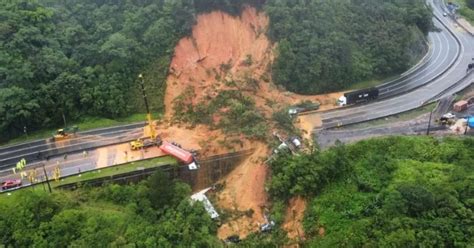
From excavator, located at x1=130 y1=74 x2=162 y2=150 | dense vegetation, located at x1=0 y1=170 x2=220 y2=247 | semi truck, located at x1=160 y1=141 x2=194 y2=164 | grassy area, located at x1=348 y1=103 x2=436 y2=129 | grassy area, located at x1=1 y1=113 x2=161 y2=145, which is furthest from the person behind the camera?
grassy area, located at x1=348 y1=103 x2=436 y2=129

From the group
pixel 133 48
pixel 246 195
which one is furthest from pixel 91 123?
pixel 246 195

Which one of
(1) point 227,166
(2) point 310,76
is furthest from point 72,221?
(2) point 310,76

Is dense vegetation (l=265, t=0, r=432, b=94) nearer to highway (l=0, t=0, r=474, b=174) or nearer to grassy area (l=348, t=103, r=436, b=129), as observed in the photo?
highway (l=0, t=0, r=474, b=174)

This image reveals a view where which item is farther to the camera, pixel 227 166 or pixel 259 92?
pixel 259 92

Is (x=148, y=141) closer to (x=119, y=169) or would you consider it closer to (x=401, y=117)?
(x=119, y=169)

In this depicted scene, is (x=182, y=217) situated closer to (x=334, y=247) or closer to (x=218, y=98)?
(x=334, y=247)

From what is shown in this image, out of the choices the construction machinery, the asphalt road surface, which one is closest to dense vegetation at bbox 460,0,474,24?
the asphalt road surface

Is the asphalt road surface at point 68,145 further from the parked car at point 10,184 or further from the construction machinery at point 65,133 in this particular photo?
the parked car at point 10,184

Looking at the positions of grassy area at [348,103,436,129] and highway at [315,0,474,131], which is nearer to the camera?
grassy area at [348,103,436,129]
